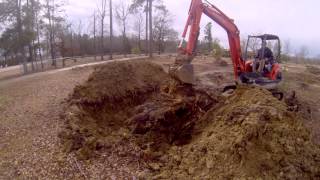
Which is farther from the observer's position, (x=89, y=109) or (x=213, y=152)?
(x=89, y=109)

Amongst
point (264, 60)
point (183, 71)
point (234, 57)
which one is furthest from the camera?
point (234, 57)

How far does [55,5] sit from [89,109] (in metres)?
20.9

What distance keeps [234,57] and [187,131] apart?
5020mm

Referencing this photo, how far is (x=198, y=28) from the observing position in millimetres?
11336

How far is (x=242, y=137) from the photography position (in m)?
6.50

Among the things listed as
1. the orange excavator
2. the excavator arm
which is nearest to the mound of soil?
the orange excavator

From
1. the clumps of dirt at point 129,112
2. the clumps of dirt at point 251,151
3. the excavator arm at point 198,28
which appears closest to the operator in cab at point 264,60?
the excavator arm at point 198,28

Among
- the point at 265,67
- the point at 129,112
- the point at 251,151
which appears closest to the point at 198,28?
the point at 265,67

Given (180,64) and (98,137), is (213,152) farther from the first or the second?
(180,64)

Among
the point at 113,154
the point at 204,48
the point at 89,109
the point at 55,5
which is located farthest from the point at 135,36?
the point at 113,154

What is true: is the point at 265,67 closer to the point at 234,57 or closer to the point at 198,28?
the point at 234,57

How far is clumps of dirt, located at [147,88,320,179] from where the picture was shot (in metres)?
6.07

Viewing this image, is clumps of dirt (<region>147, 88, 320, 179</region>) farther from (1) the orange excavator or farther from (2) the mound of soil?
(1) the orange excavator

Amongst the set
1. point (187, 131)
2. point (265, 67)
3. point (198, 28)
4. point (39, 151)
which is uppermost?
point (198, 28)
